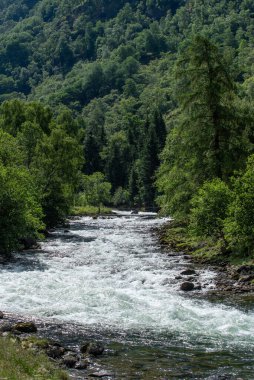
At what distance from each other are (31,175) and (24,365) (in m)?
42.1

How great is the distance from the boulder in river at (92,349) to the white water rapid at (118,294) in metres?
3.33

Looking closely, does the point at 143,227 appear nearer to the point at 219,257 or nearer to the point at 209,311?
the point at 219,257

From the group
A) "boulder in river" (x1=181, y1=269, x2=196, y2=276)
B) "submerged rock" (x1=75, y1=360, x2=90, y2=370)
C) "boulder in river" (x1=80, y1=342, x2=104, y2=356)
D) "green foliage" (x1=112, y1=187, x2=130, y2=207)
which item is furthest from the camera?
"green foliage" (x1=112, y1=187, x2=130, y2=207)

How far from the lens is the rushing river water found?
16688 mm

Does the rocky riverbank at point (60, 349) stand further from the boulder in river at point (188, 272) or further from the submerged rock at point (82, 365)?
the boulder in river at point (188, 272)

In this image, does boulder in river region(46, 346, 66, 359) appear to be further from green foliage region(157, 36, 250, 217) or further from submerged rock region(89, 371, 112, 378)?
green foliage region(157, 36, 250, 217)

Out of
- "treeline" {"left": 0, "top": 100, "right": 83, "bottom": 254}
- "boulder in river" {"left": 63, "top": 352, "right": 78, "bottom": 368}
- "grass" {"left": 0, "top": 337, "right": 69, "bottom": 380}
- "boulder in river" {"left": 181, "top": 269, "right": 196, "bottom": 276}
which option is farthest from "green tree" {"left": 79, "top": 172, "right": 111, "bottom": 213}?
"grass" {"left": 0, "top": 337, "right": 69, "bottom": 380}

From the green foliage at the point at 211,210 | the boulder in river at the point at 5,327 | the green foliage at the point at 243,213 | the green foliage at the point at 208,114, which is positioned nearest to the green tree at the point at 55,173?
the green foliage at the point at 208,114

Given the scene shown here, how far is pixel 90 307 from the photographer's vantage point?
23969 millimetres

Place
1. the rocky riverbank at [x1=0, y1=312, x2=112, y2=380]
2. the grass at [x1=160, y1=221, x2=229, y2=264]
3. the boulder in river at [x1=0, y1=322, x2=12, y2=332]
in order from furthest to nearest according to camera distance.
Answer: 1. the grass at [x1=160, y1=221, x2=229, y2=264]
2. the boulder in river at [x1=0, y1=322, x2=12, y2=332]
3. the rocky riverbank at [x1=0, y1=312, x2=112, y2=380]

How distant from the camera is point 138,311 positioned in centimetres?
2336

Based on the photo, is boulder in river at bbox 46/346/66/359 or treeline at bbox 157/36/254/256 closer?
boulder in river at bbox 46/346/66/359

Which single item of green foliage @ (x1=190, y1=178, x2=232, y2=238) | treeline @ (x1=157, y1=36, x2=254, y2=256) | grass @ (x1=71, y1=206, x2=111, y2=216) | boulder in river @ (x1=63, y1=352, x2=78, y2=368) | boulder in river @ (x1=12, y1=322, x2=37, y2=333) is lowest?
grass @ (x1=71, y1=206, x2=111, y2=216)

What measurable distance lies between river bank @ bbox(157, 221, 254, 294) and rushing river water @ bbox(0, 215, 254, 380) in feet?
3.06
